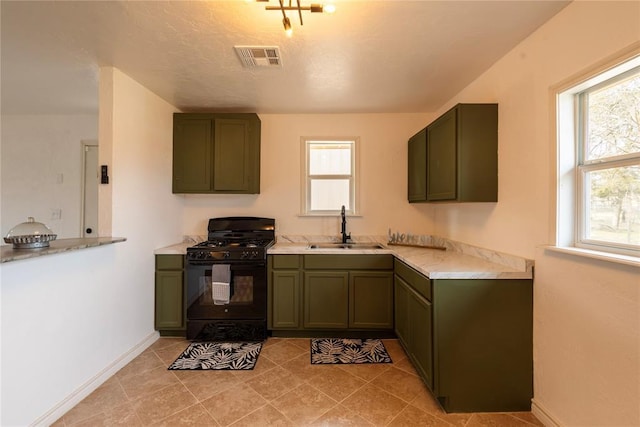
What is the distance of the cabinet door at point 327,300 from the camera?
2.62 meters

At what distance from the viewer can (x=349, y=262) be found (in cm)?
262

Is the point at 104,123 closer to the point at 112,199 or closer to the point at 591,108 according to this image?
the point at 112,199

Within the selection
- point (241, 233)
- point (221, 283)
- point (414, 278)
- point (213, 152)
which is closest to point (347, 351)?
point (414, 278)

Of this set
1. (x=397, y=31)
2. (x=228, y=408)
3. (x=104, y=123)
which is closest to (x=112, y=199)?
(x=104, y=123)

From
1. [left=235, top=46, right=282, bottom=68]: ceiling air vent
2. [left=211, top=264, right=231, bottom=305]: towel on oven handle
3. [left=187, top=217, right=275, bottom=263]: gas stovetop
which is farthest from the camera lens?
[left=187, top=217, right=275, bottom=263]: gas stovetop

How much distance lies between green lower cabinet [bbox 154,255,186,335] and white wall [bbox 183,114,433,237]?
0.64 metres

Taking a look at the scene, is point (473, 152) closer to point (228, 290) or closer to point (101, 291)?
point (228, 290)

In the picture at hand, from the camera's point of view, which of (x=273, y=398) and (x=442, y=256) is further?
(x=442, y=256)

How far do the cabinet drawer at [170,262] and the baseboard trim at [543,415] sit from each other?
3.07 metres

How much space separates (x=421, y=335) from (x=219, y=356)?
1.75 metres

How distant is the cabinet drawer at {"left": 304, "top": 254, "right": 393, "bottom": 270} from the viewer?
2.60 m

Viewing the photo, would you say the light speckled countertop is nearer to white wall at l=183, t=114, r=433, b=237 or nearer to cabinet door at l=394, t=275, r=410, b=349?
white wall at l=183, t=114, r=433, b=237

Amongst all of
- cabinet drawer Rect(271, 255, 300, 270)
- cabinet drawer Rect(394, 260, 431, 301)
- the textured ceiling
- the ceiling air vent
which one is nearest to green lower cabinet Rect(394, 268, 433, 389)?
cabinet drawer Rect(394, 260, 431, 301)

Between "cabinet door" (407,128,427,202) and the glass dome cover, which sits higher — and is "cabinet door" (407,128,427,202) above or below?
above
